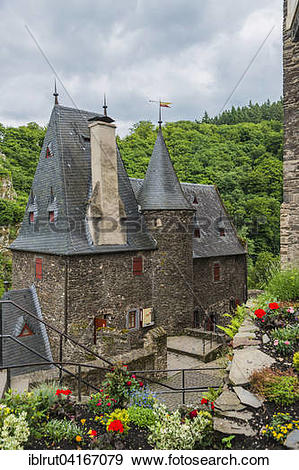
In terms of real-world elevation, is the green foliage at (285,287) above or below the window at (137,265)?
above

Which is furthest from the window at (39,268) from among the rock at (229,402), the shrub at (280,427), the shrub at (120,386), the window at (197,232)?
the shrub at (280,427)

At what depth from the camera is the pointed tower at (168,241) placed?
16.7 meters

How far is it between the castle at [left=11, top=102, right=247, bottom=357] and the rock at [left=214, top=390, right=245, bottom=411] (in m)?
8.76

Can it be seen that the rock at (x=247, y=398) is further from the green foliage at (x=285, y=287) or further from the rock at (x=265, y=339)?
the green foliage at (x=285, y=287)

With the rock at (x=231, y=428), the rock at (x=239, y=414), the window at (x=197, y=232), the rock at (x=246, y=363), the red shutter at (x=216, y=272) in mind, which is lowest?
the red shutter at (x=216, y=272)

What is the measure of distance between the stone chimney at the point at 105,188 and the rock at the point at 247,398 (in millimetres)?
10526

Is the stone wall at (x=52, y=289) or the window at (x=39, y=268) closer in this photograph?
the stone wall at (x=52, y=289)

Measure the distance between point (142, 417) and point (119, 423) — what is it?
25.0 inches

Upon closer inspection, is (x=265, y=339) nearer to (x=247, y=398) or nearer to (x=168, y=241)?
(x=247, y=398)

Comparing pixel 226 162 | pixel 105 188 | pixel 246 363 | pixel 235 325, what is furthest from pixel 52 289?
pixel 226 162

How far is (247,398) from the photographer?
435cm

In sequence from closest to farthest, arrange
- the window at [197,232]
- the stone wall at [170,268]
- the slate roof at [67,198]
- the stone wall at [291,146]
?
the stone wall at [291,146] → the slate roof at [67,198] → the stone wall at [170,268] → the window at [197,232]

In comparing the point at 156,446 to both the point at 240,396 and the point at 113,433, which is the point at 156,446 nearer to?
the point at 113,433

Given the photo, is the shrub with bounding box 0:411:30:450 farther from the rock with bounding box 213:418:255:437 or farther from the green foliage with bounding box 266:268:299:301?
the green foliage with bounding box 266:268:299:301
